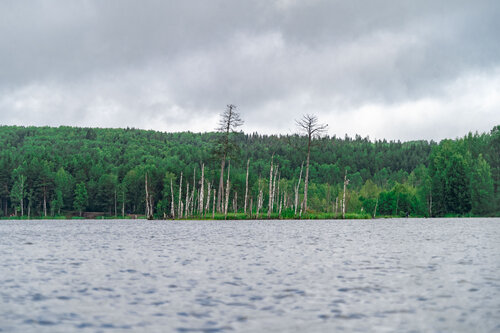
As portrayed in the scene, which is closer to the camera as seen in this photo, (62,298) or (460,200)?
(62,298)

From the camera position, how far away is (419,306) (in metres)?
13.0

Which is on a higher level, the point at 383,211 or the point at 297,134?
the point at 297,134

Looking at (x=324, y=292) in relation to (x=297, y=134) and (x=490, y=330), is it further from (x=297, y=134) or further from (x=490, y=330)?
(x=297, y=134)

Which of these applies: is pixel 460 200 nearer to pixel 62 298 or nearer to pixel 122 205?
pixel 122 205

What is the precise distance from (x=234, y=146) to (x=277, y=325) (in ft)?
254

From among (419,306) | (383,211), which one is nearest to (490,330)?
(419,306)

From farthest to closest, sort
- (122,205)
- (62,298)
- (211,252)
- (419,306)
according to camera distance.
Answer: (122,205)
(211,252)
(62,298)
(419,306)

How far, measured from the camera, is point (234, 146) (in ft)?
288

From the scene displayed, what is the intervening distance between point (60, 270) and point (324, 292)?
37.8 feet

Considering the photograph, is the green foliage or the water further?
the green foliage

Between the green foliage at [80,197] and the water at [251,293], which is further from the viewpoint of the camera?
the green foliage at [80,197]

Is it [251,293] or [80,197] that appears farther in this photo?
[80,197]

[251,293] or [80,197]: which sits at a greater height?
[80,197]

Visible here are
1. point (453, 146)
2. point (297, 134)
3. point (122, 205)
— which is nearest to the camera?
point (297, 134)
